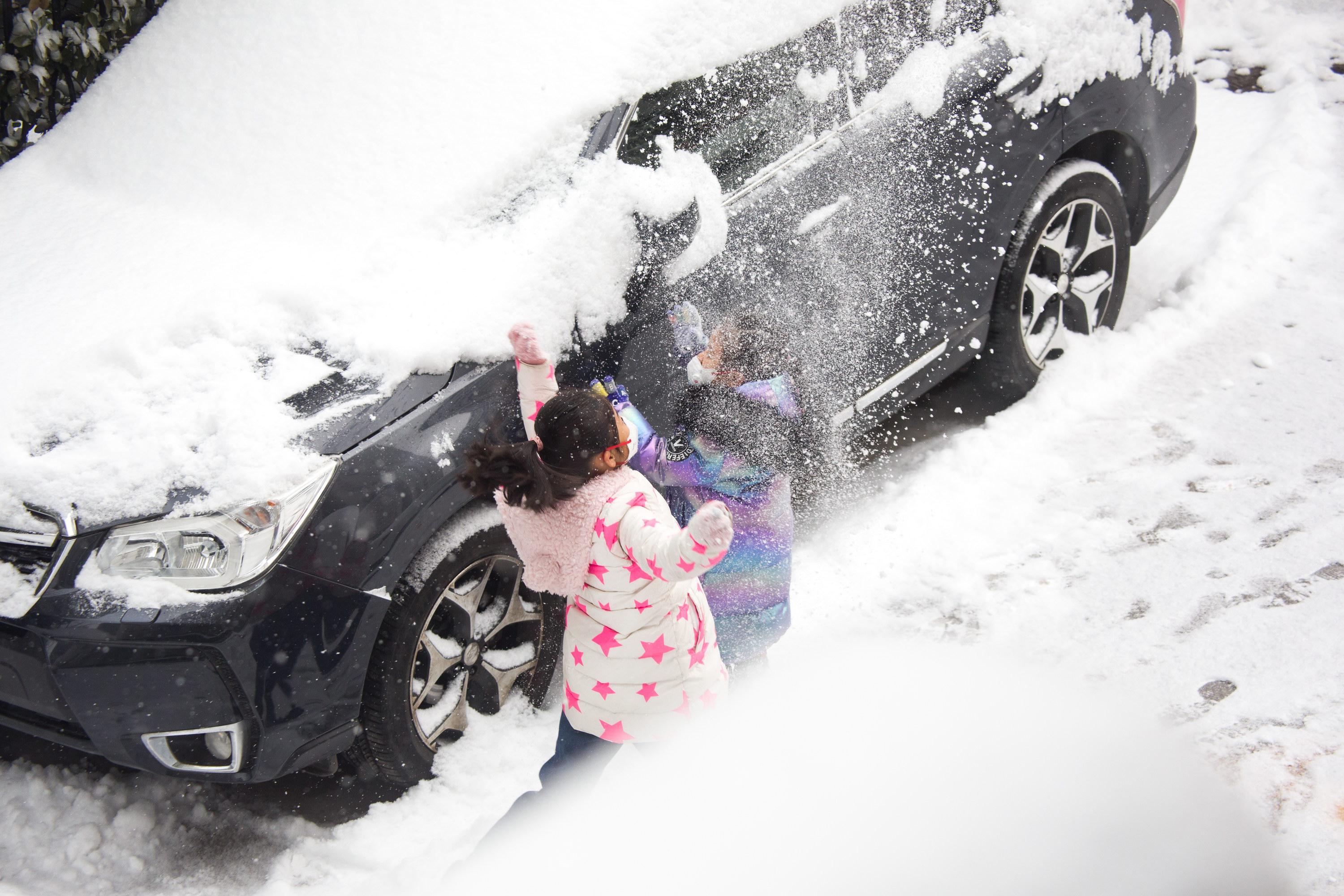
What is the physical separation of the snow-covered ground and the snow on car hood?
954 millimetres

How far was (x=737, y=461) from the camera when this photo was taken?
2.26m

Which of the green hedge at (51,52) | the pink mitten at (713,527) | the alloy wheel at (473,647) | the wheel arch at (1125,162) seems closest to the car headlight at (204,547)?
the alloy wheel at (473,647)

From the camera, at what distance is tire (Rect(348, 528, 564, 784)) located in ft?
7.30

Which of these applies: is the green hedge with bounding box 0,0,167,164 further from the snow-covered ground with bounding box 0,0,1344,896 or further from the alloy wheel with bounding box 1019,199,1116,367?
the alloy wheel with bounding box 1019,199,1116,367

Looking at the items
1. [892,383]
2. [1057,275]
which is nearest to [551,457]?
[892,383]

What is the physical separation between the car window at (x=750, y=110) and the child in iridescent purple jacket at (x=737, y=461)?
43 centimetres

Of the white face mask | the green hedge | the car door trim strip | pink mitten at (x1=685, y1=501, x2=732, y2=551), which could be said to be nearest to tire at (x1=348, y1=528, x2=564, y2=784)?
the white face mask

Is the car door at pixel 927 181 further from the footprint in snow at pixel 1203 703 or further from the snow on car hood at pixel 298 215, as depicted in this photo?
the footprint in snow at pixel 1203 703

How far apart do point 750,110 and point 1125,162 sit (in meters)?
1.67

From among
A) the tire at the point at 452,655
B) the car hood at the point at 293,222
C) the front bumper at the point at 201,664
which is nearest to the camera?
the front bumper at the point at 201,664

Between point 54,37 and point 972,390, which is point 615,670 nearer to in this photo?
point 972,390

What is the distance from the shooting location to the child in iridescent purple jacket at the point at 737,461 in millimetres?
2240

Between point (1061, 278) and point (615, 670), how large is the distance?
232cm

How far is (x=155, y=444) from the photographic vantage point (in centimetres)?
203
